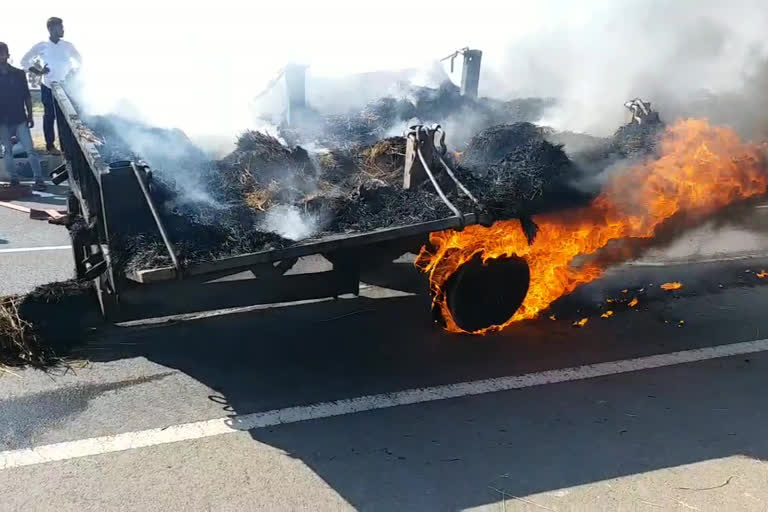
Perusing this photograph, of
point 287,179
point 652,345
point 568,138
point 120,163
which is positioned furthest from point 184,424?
point 568,138

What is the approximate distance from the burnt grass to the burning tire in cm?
49

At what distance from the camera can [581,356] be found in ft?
14.9

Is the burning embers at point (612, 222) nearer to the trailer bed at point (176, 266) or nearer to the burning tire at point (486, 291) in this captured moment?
the burning tire at point (486, 291)

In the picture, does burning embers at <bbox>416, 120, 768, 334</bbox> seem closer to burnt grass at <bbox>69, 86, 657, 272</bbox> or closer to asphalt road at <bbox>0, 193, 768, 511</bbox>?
burnt grass at <bbox>69, 86, 657, 272</bbox>

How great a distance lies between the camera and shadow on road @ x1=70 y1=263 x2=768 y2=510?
3.23 m

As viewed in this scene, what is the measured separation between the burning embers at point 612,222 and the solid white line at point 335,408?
62 cm

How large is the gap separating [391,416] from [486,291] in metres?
1.28

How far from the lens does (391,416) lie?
3662mm

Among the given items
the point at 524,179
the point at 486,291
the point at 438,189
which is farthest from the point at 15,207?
the point at 524,179

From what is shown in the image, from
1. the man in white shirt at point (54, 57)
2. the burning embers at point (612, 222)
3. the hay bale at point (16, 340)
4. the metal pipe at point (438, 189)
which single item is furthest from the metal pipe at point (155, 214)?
the man in white shirt at point (54, 57)

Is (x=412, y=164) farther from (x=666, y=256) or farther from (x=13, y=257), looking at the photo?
(x=13, y=257)

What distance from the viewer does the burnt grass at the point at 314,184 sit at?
11.2ft

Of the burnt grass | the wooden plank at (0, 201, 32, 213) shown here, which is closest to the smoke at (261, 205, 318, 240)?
the burnt grass

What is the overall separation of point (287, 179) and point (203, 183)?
2.07 feet
